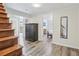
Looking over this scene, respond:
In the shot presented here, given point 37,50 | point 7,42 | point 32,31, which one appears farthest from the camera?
point 32,31

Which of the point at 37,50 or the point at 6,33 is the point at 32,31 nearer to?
the point at 37,50

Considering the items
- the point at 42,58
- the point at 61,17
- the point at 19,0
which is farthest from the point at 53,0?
the point at 61,17

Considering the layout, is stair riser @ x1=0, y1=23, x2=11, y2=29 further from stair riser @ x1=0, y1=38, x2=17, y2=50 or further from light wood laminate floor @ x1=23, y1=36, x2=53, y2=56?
light wood laminate floor @ x1=23, y1=36, x2=53, y2=56

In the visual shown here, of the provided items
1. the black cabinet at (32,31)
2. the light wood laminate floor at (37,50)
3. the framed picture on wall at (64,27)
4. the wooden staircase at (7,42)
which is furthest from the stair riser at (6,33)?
the black cabinet at (32,31)

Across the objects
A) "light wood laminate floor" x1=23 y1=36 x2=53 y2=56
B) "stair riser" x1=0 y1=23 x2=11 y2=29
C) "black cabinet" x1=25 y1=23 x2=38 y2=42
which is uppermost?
"stair riser" x1=0 y1=23 x2=11 y2=29

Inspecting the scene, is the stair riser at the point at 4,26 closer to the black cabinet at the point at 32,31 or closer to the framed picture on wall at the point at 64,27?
the framed picture on wall at the point at 64,27

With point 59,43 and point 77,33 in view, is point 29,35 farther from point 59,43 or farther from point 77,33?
point 77,33

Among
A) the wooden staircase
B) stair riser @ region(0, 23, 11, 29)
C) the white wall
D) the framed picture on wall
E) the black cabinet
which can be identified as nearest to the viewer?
the wooden staircase

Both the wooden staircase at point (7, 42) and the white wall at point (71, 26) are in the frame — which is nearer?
the wooden staircase at point (7, 42)

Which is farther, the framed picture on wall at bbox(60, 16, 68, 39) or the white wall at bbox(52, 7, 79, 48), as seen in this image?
the framed picture on wall at bbox(60, 16, 68, 39)

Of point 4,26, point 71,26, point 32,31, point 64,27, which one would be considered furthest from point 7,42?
point 32,31

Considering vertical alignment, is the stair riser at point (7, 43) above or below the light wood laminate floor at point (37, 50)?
above

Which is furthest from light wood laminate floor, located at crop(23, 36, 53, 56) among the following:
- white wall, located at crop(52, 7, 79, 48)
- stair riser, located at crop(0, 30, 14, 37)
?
stair riser, located at crop(0, 30, 14, 37)

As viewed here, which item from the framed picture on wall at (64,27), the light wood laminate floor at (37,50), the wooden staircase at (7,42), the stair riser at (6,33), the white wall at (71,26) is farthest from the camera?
the framed picture on wall at (64,27)
